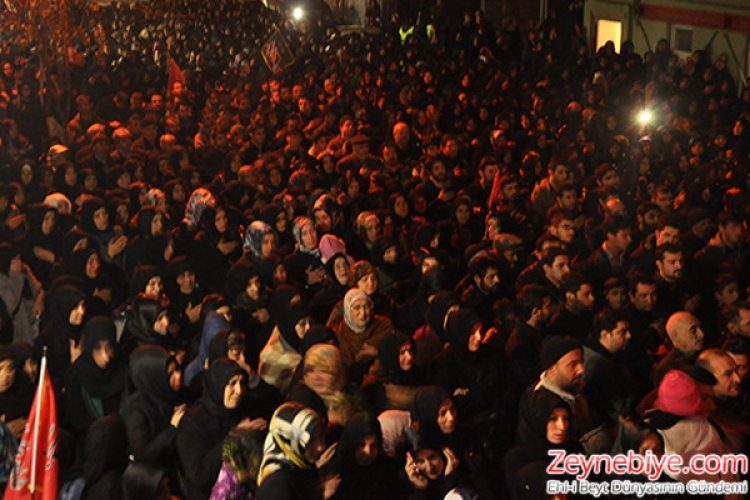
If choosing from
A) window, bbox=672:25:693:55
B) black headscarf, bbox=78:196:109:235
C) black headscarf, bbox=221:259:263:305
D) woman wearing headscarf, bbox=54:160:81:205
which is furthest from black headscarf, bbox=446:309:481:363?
window, bbox=672:25:693:55

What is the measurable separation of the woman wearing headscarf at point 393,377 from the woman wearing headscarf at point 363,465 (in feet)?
2.00

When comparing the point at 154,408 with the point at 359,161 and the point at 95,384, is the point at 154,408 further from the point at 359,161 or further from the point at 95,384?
the point at 359,161

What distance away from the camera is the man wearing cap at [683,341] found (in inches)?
255

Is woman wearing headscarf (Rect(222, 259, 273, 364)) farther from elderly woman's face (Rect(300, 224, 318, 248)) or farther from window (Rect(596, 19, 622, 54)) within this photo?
window (Rect(596, 19, 622, 54))

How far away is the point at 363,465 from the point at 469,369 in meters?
1.30

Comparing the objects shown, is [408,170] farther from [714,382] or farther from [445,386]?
[714,382]

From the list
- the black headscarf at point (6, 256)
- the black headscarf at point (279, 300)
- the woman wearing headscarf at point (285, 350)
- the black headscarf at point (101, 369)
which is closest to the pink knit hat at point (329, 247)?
the black headscarf at point (279, 300)

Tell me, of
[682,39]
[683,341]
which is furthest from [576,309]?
[682,39]

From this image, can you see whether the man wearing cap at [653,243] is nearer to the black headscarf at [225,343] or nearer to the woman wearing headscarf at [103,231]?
the black headscarf at [225,343]

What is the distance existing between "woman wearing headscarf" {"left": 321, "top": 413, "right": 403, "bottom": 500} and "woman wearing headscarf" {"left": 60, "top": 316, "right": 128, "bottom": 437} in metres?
1.56

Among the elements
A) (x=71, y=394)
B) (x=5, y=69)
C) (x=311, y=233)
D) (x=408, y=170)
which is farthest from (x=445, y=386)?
(x=5, y=69)

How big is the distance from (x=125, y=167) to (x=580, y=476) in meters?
7.82

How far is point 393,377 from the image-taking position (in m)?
6.54

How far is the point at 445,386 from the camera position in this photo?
22.1ft
